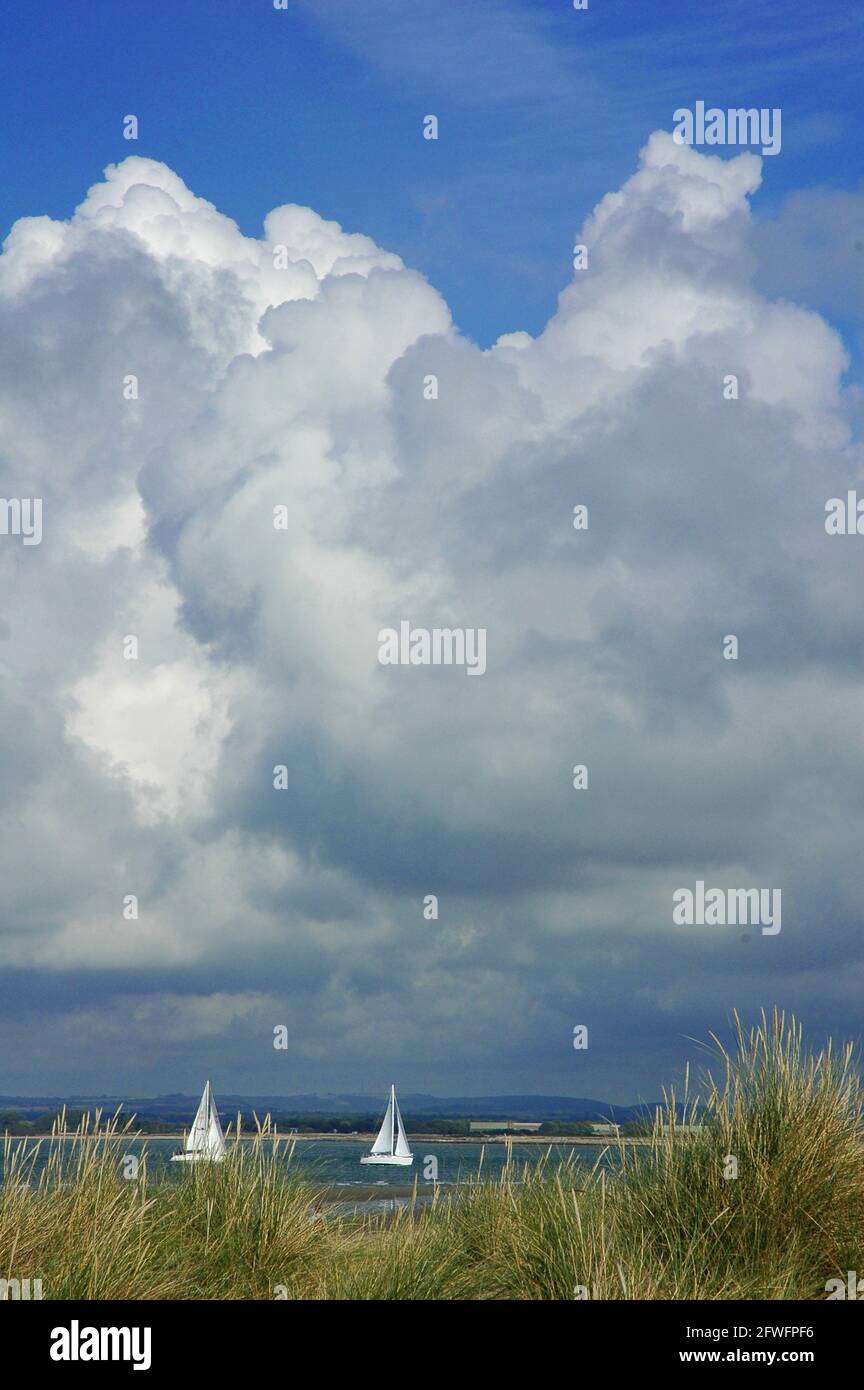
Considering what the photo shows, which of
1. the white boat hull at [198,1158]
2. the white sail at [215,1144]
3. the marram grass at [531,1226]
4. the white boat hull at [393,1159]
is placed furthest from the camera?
the white boat hull at [393,1159]

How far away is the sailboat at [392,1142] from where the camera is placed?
149 ft

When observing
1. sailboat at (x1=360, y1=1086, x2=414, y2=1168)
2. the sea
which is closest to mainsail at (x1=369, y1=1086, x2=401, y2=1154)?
sailboat at (x1=360, y1=1086, x2=414, y2=1168)

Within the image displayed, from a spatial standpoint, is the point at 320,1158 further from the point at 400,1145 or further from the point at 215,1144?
the point at 400,1145

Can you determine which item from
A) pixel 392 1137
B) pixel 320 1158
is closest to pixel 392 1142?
pixel 392 1137

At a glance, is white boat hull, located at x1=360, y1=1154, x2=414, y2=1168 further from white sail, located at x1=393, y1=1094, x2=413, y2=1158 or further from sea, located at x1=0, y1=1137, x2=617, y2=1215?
sea, located at x1=0, y1=1137, x2=617, y2=1215

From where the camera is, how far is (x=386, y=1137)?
157ft

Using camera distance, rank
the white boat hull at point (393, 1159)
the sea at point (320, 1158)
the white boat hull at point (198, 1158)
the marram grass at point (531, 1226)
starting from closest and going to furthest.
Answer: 1. the marram grass at point (531, 1226)
2. the sea at point (320, 1158)
3. the white boat hull at point (198, 1158)
4. the white boat hull at point (393, 1159)

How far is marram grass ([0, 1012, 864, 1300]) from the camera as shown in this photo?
9562 mm

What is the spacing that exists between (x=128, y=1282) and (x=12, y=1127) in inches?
110

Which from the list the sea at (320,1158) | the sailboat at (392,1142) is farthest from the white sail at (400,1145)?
the sea at (320,1158)

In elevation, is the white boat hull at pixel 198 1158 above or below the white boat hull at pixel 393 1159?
above

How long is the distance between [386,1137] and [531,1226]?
39.4m

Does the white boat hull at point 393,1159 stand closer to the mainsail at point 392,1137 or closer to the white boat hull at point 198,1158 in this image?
the mainsail at point 392,1137
